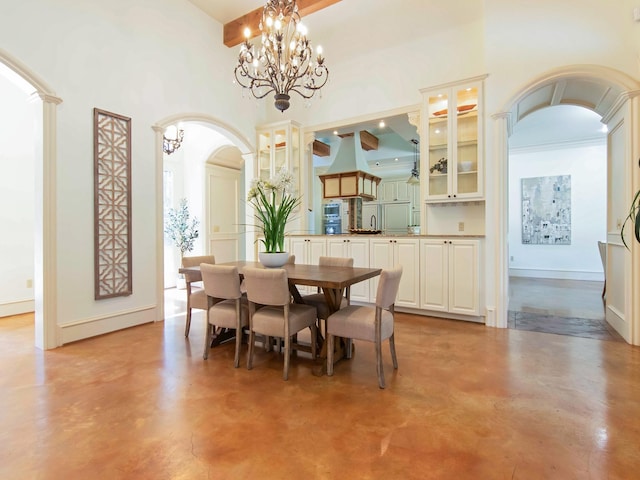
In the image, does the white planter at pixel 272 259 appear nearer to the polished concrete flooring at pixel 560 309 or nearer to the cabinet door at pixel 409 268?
the cabinet door at pixel 409 268

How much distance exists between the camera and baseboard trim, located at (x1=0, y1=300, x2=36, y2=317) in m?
4.44

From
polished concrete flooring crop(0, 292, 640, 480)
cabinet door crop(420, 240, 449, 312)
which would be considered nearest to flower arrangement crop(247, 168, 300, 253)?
polished concrete flooring crop(0, 292, 640, 480)

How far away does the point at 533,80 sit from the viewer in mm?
3691

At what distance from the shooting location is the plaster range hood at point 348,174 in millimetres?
6359

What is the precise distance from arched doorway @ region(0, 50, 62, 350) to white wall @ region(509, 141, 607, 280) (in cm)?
866

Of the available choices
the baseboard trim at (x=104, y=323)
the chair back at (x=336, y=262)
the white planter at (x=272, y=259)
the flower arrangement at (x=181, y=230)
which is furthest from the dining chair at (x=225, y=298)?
the flower arrangement at (x=181, y=230)

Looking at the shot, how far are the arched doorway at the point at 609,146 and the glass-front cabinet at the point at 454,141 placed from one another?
0.31 meters

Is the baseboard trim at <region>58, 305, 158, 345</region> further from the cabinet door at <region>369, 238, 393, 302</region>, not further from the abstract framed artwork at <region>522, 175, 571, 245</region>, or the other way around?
the abstract framed artwork at <region>522, 175, 571, 245</region>

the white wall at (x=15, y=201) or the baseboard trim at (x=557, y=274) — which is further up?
the white wall at (x=15, y=201)

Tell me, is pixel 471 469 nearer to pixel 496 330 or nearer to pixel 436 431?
pixel 436 431

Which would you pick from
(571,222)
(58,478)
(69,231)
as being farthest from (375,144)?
(58,478)

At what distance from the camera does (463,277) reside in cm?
407

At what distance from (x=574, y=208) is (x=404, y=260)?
551 cm

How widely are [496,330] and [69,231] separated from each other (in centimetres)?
469
